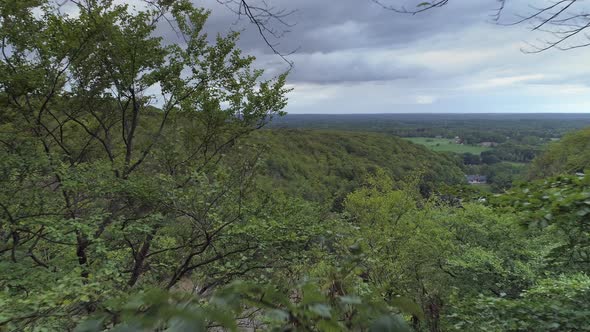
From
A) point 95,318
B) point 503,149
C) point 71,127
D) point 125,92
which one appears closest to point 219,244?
point 125,92

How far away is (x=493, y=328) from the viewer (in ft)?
15.0

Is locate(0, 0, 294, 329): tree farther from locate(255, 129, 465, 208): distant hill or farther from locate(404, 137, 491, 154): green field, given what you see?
locate(404, 137, 491, 154): green field

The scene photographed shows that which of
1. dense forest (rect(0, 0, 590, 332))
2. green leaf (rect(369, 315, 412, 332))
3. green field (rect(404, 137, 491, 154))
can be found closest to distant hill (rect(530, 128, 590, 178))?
dense forest (rect(0, 0, 590, 332))

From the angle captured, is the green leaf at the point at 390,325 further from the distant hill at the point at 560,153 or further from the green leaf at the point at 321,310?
the distant hill at the point at 560,153

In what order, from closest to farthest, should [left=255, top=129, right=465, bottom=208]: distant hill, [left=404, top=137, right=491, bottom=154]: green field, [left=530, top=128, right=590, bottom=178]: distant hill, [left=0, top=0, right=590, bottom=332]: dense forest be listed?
[left=0, top=0, right=590, bottom=332]: dense forest → [left=530, top=128, right=590, bottom=178]: distant hill → [left=255, top=129, right=465, bottom=208]: distant hill → [left=404, top=137, right=491, bottom=154]: green field

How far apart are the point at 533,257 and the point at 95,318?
12.6 m

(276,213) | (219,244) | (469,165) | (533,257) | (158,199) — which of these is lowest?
(469,165)

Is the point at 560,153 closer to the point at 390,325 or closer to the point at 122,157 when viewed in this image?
the point at 122,157

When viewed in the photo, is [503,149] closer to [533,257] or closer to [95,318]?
[533,257]

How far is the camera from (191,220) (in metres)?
6.46

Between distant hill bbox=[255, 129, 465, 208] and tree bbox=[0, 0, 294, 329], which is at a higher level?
tree bbox=[0, 0, 294, 329]

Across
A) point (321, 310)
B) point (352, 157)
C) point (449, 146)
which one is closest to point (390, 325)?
point (321, 310)

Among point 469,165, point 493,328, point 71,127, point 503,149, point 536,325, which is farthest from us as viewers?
point 503,149

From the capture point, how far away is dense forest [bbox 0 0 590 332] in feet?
7.67
